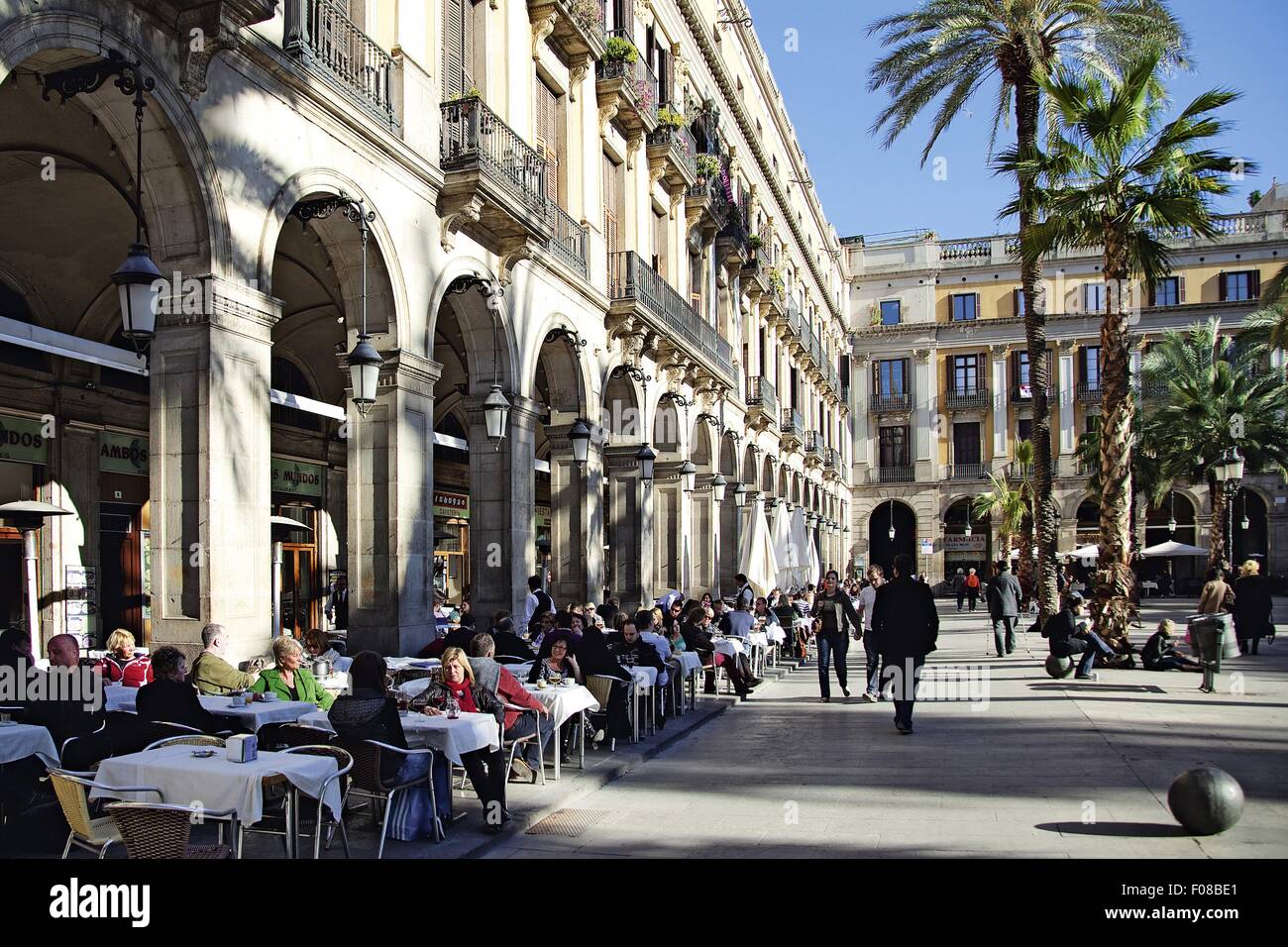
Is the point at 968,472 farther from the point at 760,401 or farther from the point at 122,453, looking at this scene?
the point at 122,453

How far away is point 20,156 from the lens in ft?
38.2

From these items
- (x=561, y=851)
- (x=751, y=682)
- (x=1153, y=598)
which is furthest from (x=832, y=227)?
(x=561, y=851)

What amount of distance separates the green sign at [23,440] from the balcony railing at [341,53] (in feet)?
19.5

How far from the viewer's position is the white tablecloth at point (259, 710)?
7750 millimetres

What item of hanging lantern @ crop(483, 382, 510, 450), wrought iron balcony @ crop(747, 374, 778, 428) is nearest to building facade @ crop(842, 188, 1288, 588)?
wrought iron balcony @ crop(747, 374, 778, 428)

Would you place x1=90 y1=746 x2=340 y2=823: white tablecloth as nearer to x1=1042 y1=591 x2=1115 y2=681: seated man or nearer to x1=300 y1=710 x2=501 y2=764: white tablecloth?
x1=300 y1=710 x2=501 y2=764: white tablecloth

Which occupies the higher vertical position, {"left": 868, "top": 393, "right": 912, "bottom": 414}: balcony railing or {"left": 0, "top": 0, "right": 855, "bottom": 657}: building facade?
{"left": 868, "top": 393, "right": 912, "bottom": 414}: balcony railing

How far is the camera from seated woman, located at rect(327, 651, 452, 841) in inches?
266

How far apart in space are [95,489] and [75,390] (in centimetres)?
136

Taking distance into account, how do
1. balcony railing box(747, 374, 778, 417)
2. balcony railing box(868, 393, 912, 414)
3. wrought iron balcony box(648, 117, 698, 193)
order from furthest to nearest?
1. balcony railing box(868, 393, 912, 414)
2. balcony railing box(747, 374, 778, 417)
3. wrought iron balcony box(648, 117, 698, 193)

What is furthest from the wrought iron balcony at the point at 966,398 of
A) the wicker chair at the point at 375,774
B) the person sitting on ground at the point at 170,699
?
the person sitting on ground at the point at 170,699

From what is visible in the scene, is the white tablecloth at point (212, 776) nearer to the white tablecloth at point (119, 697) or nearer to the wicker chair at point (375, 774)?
the wicker chair at point (375, 774)

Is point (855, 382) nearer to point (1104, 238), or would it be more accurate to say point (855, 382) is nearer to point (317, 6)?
point (1104, 238)

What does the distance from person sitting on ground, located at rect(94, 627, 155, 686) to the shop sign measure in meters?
12.6
